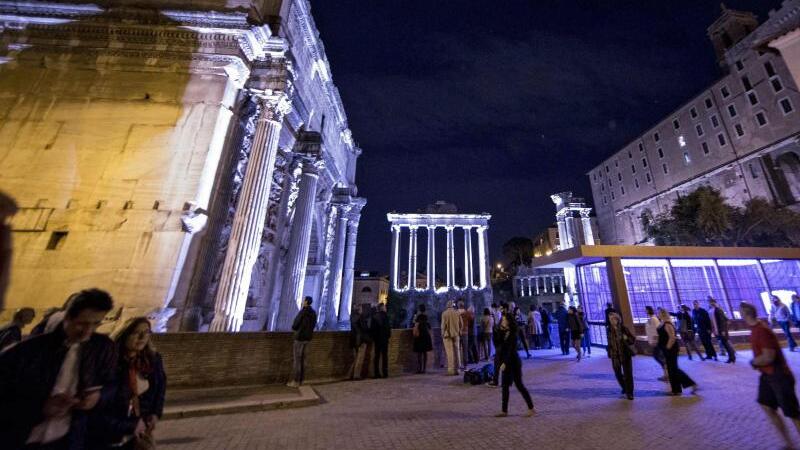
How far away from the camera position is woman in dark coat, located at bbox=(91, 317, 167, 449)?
82.9 inches

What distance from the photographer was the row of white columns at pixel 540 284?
160ft

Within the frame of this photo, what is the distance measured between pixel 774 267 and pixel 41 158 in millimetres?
27670

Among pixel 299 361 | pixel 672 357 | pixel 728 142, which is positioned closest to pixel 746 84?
pixel 728 142

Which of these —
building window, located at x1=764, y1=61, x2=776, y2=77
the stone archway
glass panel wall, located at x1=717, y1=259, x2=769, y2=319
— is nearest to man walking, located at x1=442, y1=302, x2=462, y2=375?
glass panel wall, located at x1=717, y1=259, x2=769, y2=319

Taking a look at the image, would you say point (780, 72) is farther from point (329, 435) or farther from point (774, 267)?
point (329, 435)

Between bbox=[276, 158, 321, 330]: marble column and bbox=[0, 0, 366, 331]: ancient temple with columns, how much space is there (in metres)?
0.10

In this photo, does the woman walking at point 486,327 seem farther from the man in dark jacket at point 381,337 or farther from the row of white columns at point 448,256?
the row of white columns at point 448,256

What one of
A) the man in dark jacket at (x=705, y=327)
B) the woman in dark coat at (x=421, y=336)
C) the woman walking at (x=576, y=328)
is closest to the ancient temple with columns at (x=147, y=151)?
the woman in dark coat at (x=421, y=336)

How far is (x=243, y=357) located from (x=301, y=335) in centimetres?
138

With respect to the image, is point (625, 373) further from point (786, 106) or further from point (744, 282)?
point (786, 106)

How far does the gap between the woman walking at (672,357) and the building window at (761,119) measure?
45061 millimetres

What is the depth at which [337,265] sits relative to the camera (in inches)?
749

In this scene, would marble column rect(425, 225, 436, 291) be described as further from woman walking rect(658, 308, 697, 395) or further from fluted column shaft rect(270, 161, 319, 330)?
woman walking rect(658, 308, 697, 395)

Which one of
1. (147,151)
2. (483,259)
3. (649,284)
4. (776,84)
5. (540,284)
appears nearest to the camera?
(147,151)
